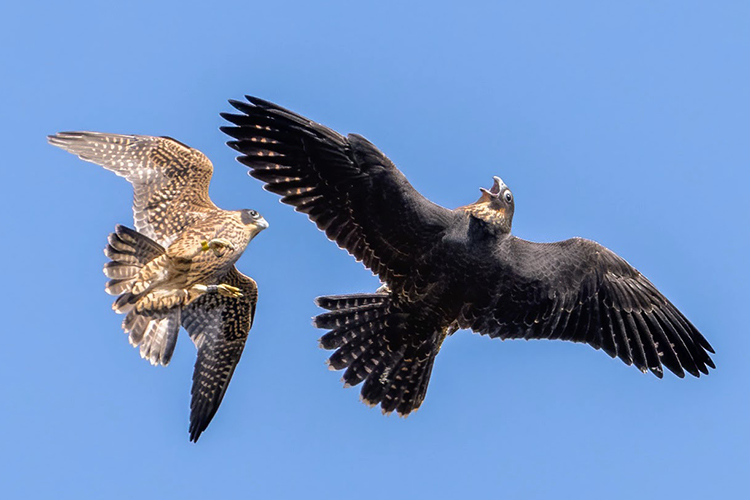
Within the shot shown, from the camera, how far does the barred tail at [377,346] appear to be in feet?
41.2

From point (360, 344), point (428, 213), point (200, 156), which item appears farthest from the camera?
point (200, 156)

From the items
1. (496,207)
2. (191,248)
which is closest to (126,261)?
(191,248)

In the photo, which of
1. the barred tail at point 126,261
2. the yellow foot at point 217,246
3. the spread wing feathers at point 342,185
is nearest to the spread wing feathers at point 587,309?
the spread wing feathers at point 342,185

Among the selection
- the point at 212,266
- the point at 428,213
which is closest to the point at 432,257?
the point at 428,213

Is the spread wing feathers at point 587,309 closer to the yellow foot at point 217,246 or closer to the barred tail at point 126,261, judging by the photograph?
the yellow foot at point 217,246

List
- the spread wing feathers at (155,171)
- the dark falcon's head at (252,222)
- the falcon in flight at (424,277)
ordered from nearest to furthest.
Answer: the falcon in flight at (424,277)
the dark falcon's head at (252,222)
the spread wing feathers at (155,171)

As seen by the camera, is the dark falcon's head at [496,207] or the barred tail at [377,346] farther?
the barred tail at [377,346]

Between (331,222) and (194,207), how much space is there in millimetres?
2040

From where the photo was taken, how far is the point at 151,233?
13.3m

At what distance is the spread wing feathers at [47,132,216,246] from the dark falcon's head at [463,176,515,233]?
325cm

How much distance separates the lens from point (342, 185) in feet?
38.5

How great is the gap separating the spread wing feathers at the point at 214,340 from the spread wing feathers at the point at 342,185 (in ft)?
5.97

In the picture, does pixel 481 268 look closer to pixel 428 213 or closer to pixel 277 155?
pixel 428 213

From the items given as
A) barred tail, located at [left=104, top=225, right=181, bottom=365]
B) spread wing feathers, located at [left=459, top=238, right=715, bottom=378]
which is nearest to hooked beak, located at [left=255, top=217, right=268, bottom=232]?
barred tail, located at [left=104, top=225, right=181, bottom=365]
